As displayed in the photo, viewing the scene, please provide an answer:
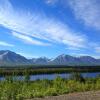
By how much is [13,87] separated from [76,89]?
612 centimetres

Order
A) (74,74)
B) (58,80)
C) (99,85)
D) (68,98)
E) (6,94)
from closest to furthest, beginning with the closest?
(6,94)
(68,98)
(99,85)
(58,80)
(74,74)

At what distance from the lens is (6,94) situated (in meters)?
15.3

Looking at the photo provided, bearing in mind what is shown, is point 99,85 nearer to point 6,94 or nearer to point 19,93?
point 19,93

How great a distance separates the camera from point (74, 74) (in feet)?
102

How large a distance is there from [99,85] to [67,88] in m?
3.73

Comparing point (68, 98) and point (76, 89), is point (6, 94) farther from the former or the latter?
point (76, 89)

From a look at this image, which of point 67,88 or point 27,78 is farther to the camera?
point 27,78

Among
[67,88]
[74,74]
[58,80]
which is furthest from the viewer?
[74,74]

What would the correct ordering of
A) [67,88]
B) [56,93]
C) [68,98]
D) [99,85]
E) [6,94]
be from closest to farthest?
1. [6,94]
2. [68,98]
3. [56,93]
4. [67,88]
5. [99,85]

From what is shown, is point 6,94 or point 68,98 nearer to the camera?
point 6,94

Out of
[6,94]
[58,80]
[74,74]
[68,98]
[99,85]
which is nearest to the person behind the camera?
[6,94]

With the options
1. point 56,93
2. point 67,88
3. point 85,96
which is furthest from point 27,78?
point 85,96

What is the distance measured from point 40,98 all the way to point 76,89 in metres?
4.62

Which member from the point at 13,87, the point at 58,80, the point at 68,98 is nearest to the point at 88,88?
the point at 58,80
